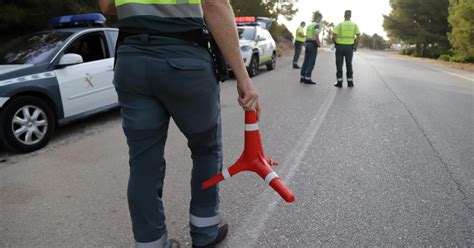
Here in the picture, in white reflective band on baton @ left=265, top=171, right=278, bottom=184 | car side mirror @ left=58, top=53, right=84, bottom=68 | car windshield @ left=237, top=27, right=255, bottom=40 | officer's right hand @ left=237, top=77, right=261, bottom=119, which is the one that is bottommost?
white reflective band on baton @ left=265, top=171, right=278, bottom=184

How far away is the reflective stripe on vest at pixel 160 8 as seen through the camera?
1.69m

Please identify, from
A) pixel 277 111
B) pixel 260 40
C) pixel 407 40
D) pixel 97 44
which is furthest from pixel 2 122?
pixel 407 40

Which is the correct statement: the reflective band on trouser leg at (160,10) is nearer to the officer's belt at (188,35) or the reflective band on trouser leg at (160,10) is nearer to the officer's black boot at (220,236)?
the officer's belt at (188,35)

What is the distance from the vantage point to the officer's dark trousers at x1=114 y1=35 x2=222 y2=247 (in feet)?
5.72

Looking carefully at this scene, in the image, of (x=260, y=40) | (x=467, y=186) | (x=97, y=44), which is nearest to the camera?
(x=467, y=186)

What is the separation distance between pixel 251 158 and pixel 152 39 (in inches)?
33.1

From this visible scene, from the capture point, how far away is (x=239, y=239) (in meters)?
2.55

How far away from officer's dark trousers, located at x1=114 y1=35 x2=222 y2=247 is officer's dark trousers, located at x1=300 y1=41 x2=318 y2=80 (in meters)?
8.39

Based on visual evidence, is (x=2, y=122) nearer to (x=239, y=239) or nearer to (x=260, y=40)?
(x=239, y=239)

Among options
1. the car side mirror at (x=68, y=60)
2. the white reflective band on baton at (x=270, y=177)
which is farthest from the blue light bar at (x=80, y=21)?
the white reflective band on baton at (x=270, y=177)

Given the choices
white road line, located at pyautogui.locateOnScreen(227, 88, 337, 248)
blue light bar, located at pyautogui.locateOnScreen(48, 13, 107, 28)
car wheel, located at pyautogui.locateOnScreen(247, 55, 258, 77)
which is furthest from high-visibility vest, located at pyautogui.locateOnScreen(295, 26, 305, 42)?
white road line, located at pyautogui.locateOnScreen(227, 88, 337, 248)

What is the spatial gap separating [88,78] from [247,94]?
401 cm

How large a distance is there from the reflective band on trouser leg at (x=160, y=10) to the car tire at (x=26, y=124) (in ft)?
10.9

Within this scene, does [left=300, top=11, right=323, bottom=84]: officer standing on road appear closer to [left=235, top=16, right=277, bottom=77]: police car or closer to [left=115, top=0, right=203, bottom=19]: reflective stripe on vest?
[left=235, top=16, right=277, bottom=77]: police car
